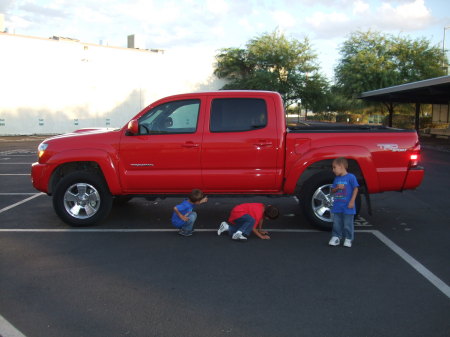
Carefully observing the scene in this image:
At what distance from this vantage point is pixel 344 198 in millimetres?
5688

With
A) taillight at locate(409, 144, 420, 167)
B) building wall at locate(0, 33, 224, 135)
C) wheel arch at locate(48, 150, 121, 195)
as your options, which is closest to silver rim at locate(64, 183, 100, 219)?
wheel arch at locate(48, 150, 121, 195)

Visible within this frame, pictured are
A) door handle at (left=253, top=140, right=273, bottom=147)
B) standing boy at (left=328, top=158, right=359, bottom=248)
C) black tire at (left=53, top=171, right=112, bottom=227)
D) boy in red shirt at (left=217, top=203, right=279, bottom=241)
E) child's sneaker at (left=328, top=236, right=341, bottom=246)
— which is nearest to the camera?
standing boy at (left=328, top=158, right=359, bottom=248)

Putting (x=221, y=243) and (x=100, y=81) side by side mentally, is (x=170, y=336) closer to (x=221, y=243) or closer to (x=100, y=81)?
(x=221, y=243)

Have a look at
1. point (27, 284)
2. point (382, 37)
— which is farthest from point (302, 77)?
point (27, 284)

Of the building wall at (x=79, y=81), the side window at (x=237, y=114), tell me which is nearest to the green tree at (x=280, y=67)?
the building wall at (x=79, y=81)

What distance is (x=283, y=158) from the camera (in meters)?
6.45

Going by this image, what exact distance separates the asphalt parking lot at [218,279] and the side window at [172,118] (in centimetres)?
148

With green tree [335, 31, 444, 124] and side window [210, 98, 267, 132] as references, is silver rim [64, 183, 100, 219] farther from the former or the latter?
green tree [335, 31, 444, 124]

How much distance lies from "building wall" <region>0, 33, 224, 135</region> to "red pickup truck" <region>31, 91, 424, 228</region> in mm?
30321

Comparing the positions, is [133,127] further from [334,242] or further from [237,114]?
[334,242]

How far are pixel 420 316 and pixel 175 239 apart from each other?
131 inches

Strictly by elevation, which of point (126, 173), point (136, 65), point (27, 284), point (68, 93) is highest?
point (136, 65)

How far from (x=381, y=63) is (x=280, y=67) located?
10.2 metres

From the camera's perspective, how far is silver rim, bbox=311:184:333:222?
6.47 metres
